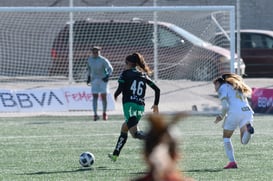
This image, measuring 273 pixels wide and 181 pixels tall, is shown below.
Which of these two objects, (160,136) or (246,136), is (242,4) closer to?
(246,136)

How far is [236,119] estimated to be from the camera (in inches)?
512

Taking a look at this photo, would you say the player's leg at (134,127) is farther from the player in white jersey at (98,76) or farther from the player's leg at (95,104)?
the player's leg at (95,104)

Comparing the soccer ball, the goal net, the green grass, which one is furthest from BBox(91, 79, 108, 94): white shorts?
the soccer ball

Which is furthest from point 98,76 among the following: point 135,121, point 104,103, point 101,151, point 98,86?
point 135,121

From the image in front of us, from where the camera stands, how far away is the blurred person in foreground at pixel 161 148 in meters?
3.93

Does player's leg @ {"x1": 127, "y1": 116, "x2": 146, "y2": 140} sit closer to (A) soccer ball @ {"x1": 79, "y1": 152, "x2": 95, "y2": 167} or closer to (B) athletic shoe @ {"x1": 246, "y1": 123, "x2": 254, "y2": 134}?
(A) soccer ball @ {"x1": 79, "y1": 152, "x2": 95, "y2": 167}

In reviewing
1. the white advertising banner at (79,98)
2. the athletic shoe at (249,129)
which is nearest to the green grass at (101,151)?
the athletic shoe at (249,129)

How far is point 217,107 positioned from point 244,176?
12.8 m

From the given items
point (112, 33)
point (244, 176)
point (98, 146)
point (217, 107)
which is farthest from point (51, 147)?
point (112, 33)

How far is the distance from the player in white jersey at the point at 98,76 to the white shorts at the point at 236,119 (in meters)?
9.01

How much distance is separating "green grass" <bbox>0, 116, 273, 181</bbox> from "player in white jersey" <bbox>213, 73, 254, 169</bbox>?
0.52m

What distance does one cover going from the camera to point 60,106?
23.8 metres

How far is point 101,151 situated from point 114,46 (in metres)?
12.4

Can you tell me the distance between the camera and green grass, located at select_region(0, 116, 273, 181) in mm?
12250
